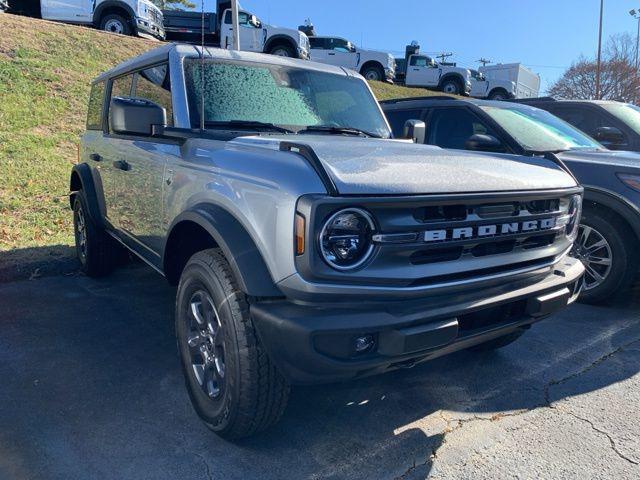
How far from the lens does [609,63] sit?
33.9 metres

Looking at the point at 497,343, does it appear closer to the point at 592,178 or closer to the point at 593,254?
the point at 593,254

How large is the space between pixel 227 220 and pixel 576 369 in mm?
2504

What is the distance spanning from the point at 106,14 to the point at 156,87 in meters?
14.2

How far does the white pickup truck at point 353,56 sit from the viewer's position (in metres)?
22.4

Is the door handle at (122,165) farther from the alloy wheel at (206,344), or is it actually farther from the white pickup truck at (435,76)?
the white pickup truck at (435,76)

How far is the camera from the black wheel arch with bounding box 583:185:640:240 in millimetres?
4164

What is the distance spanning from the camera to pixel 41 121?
9477 millimetres

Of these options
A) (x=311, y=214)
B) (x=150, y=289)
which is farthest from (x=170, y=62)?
(x=150, y=289)

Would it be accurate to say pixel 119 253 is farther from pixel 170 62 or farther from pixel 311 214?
pixel 311 214

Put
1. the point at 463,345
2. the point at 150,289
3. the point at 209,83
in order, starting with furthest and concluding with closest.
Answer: the point at 150,289, the point at 209,83, the point at 463,345

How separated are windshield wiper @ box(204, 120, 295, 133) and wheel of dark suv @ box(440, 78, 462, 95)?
23.4m

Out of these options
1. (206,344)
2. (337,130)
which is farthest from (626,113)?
(206,344)

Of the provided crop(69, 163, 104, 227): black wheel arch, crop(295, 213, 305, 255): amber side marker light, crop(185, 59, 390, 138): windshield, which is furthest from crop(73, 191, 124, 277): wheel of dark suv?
crop(295, 213, 305, 255): amber side marker light

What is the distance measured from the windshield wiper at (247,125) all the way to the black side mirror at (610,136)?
4.37m
